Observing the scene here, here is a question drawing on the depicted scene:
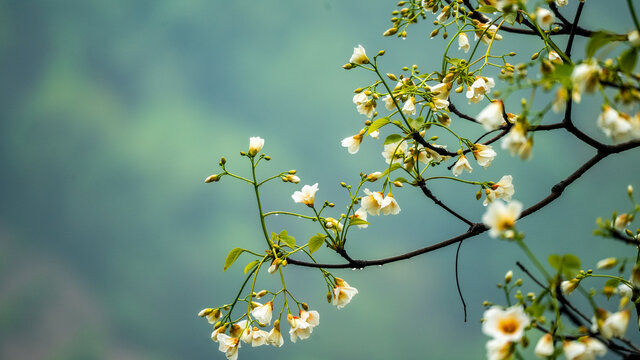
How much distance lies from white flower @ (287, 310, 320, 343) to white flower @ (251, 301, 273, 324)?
0.11ft

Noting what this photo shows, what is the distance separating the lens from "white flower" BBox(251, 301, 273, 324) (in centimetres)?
84

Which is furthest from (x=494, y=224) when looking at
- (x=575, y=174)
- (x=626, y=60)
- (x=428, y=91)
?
(x=428, y=91)

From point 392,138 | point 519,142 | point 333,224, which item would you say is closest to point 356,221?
point 333,224

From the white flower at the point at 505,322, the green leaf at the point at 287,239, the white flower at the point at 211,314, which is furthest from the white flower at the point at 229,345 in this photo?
the white flower at the point at 505,322

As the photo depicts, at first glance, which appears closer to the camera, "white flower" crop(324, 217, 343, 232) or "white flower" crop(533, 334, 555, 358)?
"white flower" crop(533, 334, 555, 358)

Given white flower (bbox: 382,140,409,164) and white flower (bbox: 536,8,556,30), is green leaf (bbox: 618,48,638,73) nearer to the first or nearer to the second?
white flower (bbox: 536,8,556,30)

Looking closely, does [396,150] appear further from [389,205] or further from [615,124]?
[615,124]

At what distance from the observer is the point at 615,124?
51 cm

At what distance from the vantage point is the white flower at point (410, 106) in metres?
0.90

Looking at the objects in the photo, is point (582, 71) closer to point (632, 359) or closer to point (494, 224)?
point (494, 224)

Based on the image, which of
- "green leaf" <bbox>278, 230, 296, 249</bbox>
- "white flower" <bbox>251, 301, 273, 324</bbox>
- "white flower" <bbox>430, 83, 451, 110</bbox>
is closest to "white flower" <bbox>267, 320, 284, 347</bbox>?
"white flower" <bbox>251, 301, 273, 324</bbox>

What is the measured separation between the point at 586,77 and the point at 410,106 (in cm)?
43

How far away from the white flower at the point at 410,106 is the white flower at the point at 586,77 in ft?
1.37

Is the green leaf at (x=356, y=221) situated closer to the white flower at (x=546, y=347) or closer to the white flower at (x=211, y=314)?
the white flower at (x=211, y=314)
